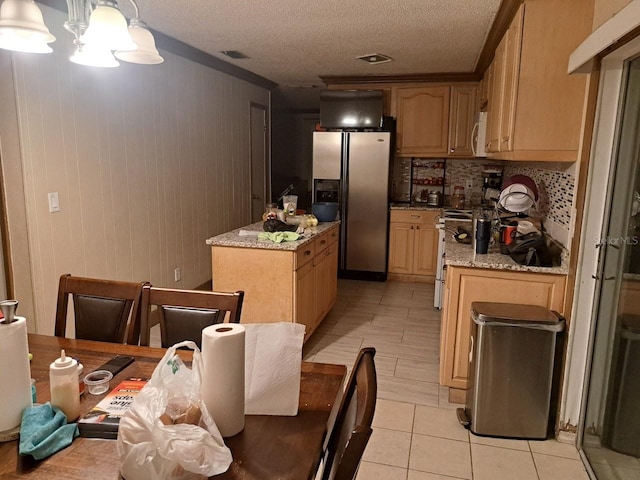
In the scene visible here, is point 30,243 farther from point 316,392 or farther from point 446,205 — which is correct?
point 446,205

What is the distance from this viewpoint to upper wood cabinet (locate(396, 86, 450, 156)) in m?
5.27

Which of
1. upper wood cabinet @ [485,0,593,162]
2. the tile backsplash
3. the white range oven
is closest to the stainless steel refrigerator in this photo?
the white range oven

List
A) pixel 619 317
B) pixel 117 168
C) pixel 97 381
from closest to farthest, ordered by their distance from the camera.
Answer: pixel 97 381 < pixel 619 317 < pixel 117 168

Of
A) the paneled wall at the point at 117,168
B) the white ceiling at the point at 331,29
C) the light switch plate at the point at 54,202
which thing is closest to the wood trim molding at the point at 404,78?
the white ceiling at the point at 331,29

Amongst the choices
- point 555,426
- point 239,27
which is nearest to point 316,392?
point 555,426

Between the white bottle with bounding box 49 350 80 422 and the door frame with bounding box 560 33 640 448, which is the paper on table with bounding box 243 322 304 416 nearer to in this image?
the white bottle with bounding box 49 350 80 422

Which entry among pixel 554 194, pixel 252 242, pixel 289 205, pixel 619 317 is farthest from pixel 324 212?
pixel 619 317

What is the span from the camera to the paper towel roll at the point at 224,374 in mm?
1079

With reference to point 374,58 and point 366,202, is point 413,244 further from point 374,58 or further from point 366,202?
point 374,58

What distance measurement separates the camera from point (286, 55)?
4.32 m

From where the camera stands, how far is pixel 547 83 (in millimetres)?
2486

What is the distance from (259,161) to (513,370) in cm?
434

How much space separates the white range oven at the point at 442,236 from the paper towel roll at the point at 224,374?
10.2 feet

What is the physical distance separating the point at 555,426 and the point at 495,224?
4.08 ft
